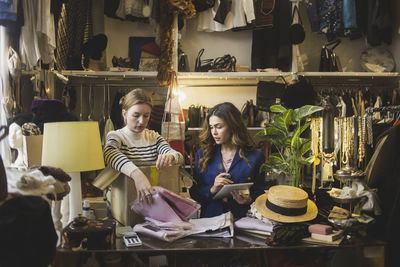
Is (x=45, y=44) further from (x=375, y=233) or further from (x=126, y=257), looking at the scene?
(x=375, y=233)

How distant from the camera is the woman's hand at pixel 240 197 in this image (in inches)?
90.8

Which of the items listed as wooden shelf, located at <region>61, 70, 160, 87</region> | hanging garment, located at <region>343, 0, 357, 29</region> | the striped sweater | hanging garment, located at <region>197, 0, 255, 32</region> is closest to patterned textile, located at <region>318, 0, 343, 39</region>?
hanging garment, located at <region>343, 0, 357, 29</region>

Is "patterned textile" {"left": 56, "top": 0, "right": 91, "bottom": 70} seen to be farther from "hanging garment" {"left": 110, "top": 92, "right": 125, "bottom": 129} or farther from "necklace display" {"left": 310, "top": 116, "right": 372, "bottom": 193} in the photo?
"necklace display" {"left": 310, "top": 116, "right": 372, "bottom": 193}

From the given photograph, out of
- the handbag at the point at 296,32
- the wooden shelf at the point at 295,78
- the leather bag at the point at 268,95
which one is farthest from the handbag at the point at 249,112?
the handbag at the point at 296,32

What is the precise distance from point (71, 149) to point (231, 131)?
1.11m

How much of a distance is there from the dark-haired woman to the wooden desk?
489 mm

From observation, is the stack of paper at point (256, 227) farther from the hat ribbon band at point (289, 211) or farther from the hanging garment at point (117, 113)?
the hanging garment at point (117, 113)

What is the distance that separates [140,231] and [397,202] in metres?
1.57

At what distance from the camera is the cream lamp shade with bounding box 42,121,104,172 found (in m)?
1.92

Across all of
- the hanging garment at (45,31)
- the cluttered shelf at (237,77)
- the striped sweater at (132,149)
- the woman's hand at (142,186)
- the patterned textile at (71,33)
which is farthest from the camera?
the cluttered shelf at (237,77)

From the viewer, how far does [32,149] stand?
230 cm

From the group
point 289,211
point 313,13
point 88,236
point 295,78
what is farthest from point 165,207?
point 313,13

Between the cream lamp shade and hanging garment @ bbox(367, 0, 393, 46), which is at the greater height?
hanging garment @ bbox(367, 0, 393, 46)

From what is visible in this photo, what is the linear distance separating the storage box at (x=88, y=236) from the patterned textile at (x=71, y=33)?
8.34 feet
